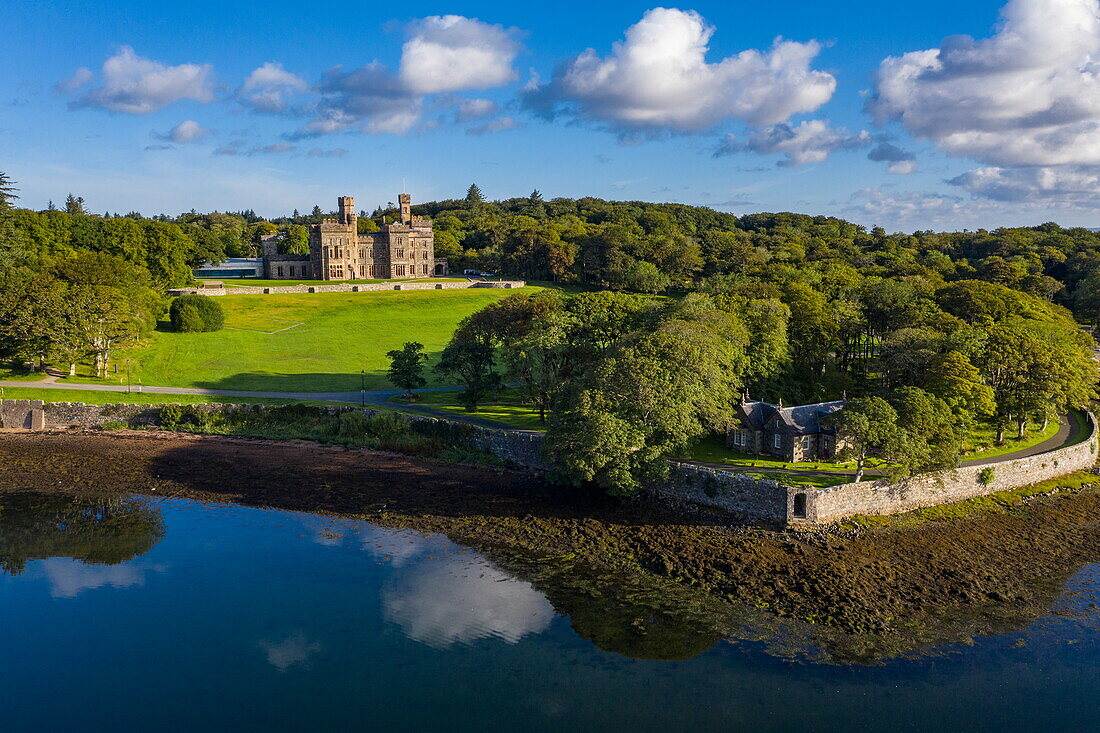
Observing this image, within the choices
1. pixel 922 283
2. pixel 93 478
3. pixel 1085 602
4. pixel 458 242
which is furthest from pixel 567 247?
pixel 1085 602

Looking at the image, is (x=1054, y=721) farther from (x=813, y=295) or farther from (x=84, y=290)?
(x=84, y=290)

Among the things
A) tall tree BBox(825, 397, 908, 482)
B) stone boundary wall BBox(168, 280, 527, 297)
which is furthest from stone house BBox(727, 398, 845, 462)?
stone boundary wall BBox(168, 280, 527, 297)

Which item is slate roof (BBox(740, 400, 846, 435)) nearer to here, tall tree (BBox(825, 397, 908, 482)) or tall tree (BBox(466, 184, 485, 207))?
tall tree (BBox(825, 397, 908, 482))

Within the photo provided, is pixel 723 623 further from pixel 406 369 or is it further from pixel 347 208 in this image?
pixel 347 208

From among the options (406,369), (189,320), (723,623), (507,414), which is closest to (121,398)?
(406,369)

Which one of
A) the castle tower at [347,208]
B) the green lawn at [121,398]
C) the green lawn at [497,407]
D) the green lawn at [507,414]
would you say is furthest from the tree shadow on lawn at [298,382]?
the castle tower at [347,208]

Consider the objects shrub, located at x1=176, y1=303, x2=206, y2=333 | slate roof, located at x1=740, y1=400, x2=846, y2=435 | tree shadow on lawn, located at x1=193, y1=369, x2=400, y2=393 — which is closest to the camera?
slate roof, located at x1=740, y1=400, x2=846, y2=435
